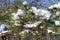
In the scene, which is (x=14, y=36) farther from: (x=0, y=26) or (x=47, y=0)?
(x=47, y=0)

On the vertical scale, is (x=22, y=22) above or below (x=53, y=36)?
above

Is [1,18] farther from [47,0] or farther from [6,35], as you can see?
[47,0]

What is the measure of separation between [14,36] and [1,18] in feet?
0.75

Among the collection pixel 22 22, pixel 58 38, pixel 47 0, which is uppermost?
pixel 47 0

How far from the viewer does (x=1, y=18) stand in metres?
1.88

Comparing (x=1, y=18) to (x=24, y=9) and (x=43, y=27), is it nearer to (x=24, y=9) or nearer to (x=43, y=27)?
(x=24, y=9)

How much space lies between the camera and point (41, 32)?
5.70 ft

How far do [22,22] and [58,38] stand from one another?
340 mm

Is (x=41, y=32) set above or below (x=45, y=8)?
below

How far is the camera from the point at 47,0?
1896 millimetres

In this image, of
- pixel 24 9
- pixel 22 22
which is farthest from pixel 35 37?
pixel 24 9

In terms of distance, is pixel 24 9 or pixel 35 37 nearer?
pixel 35 37

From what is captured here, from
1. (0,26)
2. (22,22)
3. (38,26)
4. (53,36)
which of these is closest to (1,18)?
(0,26)

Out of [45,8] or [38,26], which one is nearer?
[38,26]
